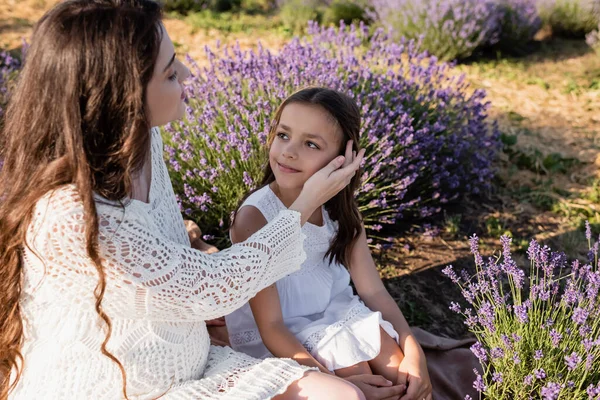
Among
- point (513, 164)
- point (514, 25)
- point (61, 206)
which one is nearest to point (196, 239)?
point (61, 206)

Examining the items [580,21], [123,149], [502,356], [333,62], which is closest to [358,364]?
[502,356]

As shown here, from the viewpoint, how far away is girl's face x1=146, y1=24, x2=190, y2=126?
1.62 m

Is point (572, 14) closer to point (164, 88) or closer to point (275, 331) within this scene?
point (275, 331)

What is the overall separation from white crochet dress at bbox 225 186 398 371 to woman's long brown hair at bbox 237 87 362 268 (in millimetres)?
45

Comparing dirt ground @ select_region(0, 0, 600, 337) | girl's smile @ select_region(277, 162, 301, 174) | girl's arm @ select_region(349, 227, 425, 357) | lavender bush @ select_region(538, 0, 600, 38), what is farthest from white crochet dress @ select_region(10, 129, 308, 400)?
lavender bush @ select_region(538, 0, 600, 38)

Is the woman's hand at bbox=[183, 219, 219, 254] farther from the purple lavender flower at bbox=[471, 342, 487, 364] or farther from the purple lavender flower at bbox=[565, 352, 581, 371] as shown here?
the purple lavender flower at bbox=[565, 352, 581, 371]

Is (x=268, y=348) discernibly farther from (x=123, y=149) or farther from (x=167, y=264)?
(x=123, y=149)

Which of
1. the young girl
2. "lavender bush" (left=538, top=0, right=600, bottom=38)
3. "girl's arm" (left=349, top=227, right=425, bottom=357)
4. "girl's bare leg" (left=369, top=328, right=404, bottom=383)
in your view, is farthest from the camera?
"lavender bush" (left=538, top=0, right=600, bottom=38)

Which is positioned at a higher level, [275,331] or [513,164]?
[275,331]

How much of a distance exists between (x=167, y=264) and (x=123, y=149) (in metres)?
0.32

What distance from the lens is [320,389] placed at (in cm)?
183

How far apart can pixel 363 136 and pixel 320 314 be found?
128 cm

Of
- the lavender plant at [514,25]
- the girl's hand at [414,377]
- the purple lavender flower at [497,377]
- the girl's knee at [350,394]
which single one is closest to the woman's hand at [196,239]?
the girl's hand at [414,377]

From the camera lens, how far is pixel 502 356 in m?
1.99
